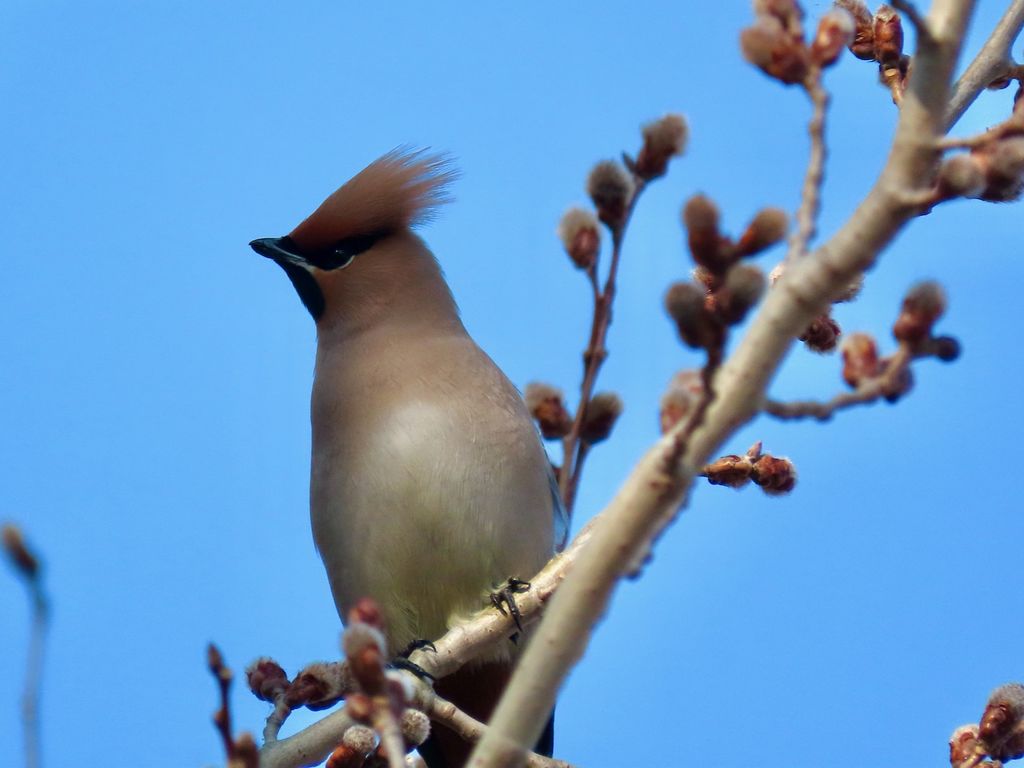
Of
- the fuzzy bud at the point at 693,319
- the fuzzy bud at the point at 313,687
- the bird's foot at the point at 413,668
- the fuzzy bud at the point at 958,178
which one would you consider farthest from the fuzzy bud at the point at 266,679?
the fuzzy bud at the point at 958,178

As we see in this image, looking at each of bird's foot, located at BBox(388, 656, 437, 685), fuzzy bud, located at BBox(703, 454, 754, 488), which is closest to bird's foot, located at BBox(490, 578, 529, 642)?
bird's foot, located at BBox(388, 656, 437, 685)

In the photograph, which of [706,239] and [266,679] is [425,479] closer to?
[266,679]

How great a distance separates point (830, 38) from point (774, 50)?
0.29 feet

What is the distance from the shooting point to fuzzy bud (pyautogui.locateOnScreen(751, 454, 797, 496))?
3.56 m

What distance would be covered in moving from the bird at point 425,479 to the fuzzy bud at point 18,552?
2493 millimetres

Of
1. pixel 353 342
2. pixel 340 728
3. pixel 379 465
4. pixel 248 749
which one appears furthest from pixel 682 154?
pixel 353 342

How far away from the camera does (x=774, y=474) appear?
11.7 feet

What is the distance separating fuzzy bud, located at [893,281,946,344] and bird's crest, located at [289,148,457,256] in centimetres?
381

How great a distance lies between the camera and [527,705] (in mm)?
1841

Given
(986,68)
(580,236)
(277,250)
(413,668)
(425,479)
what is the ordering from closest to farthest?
A: (580,236) < (986,68) < (413,668) < (425,479) < (277,250)

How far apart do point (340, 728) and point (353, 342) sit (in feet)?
6.85

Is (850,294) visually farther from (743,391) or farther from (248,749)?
(248,749)

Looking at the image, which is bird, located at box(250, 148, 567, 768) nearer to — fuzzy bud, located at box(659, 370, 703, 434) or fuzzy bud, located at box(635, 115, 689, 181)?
fuzzy bud, located at box(635, 115, 689, 181)

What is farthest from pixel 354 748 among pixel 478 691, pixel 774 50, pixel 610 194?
pixel 478 691
